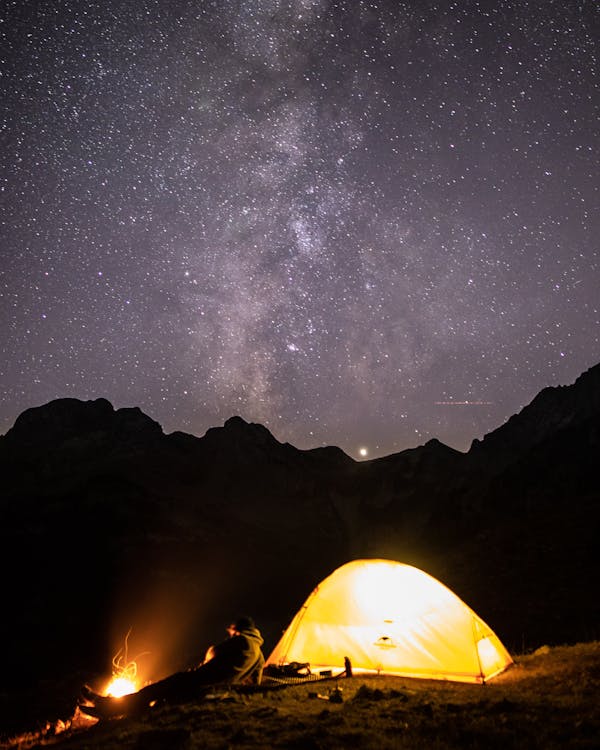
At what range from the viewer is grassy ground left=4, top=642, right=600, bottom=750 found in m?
5.11

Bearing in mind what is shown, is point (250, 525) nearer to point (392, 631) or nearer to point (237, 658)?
point (392, 631)

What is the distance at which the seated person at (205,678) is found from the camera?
6.85 m

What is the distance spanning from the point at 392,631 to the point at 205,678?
11.5 ft

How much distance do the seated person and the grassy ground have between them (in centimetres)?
33

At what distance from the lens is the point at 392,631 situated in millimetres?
9070

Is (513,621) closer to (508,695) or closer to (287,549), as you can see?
(508,695)

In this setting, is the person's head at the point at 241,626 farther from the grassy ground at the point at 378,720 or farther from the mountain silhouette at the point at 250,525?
the mountain silhouette at the point at 250,525

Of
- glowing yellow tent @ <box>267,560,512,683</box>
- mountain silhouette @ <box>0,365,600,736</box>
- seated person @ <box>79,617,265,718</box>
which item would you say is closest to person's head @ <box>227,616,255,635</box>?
seated person @ <box>79,617,265,718</box>

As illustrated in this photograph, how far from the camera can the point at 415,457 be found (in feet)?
557

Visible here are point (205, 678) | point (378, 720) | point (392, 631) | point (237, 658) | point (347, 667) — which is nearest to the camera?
point (378, 720)

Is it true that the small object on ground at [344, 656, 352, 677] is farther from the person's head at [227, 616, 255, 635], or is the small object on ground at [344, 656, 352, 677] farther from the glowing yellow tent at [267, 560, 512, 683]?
the person's head at [227, 616, 255, 635]

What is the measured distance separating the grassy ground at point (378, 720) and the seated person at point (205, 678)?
1.09 feet

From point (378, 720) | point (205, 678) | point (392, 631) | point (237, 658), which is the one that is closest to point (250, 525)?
point (392, 631)

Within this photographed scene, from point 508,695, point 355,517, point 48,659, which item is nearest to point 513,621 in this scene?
point 508,695
